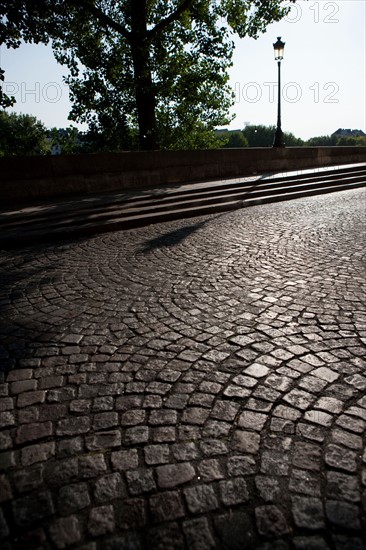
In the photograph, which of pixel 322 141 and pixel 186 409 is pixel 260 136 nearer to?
pixel 322 141

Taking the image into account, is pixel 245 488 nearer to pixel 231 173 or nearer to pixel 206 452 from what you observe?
pixel 206 452

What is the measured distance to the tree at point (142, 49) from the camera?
604 inches

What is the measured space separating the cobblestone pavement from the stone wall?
6824mm

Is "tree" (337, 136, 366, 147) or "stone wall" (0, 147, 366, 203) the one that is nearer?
"stone wall" (0, 147, 366, 203)

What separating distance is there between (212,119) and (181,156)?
9.65 m

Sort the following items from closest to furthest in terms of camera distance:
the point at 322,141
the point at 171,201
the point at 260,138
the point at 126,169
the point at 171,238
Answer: the point at 171,238 → the point at 171,201 → the point at 126,169 → the point at 260,138 → the point at 322,141

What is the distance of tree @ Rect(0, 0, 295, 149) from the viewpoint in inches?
604

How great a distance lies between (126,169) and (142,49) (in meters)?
6.91

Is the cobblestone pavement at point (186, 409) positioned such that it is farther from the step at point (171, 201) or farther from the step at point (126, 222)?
the step at point (171, 201)

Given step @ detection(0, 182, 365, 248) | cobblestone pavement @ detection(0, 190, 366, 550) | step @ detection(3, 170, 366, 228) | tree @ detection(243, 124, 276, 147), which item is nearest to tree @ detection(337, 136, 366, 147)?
tree @ detection(243, 124, 276, 147)

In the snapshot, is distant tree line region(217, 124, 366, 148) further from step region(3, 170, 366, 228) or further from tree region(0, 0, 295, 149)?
step region(3, 170, 366, 228)

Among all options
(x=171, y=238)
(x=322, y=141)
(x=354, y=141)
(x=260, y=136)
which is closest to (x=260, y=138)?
(x=260, y=136)

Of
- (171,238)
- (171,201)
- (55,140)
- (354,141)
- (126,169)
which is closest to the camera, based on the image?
(171,238)

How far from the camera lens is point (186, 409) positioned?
2305mm
